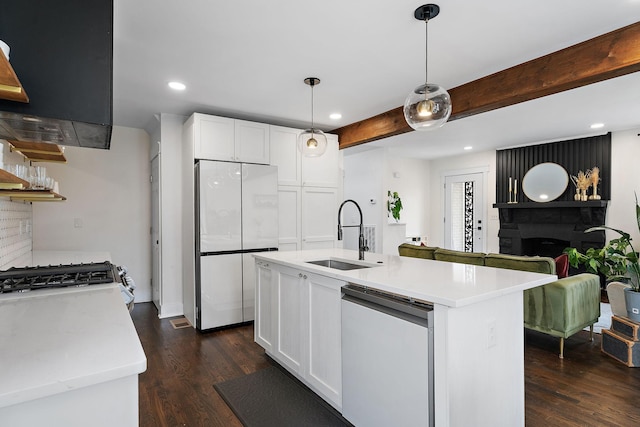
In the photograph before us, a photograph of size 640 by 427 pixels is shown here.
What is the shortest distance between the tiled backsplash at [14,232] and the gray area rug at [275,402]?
1.80 metres

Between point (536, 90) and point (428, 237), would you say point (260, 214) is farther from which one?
point (428, 237)

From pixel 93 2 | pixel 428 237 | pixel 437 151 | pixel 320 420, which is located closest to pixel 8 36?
pixel 93 2

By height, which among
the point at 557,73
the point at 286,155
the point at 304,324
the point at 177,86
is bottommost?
the point at 304,324

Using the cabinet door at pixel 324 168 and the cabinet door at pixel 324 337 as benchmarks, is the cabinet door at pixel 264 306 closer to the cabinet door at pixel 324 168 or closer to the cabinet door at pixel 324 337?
the cabinet door at pixel 324 337

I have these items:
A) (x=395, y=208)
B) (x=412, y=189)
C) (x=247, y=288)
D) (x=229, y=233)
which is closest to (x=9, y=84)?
(x=229, y=233)

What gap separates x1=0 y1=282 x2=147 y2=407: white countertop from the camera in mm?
792

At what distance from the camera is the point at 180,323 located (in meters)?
3.91

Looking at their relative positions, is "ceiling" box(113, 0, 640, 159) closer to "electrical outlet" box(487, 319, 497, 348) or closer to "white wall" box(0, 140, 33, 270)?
"white wall" box(0, 140, 33, 270)

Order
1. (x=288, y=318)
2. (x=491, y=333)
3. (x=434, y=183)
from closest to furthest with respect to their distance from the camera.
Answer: (x=491, y=333) < (x=288, y=318) < (x=434, y=183)

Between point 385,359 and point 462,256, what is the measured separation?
6.29 feet

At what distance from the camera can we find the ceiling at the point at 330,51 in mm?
2045

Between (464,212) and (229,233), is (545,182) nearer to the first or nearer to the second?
(464,212)

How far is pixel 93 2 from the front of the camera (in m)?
1.17

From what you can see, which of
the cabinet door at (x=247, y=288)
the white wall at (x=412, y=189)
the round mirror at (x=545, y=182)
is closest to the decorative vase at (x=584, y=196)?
the round mirror at (x=545, y=182)
